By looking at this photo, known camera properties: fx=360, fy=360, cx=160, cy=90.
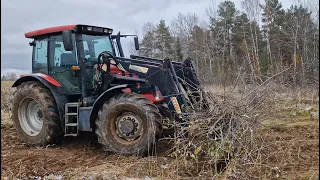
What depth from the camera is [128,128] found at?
5.87 metres

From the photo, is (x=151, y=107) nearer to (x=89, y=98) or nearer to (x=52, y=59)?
(x=89, y=98)

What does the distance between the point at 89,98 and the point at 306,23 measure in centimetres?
1112

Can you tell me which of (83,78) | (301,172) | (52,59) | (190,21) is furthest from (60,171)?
(190,21)

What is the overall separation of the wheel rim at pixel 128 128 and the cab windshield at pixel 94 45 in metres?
1.60

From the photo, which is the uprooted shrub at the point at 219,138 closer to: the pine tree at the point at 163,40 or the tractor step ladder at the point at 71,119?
the tractor step ladder at the point at 71,119

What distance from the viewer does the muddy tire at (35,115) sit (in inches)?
264

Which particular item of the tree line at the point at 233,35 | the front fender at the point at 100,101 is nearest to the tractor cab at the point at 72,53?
the front fender at the point at 100,101

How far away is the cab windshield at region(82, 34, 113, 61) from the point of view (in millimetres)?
6867

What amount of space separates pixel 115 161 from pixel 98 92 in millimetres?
1550

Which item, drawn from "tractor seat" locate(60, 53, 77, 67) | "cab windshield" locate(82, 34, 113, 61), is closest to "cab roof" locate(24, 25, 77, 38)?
"cab windshield" locate(82, 34, 113, 61)

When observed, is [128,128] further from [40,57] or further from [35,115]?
[40,57]

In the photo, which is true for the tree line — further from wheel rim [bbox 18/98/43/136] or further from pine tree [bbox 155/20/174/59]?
wheel rim [bbox 18/98/43/136]

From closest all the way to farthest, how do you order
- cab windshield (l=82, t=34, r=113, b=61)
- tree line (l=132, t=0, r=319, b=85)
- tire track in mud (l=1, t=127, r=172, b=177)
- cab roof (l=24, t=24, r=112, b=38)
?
tire track in mud (l=1, t=127, r=172, b=177)
cab roof (l=24, t=24, r=112, b=38)
cab windshield (l=82, t=34, r=113, b=61)
tree line (l=132, t=0, r=319, b=85)

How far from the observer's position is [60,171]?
509 cm
